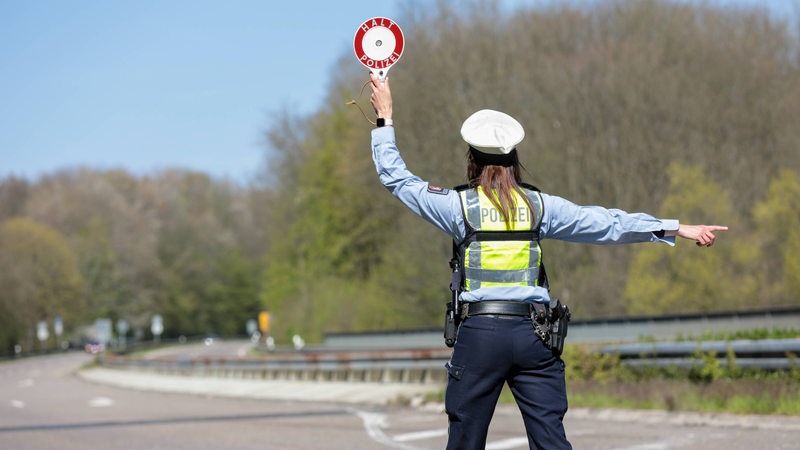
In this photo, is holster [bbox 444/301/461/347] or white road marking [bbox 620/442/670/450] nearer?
holster [bbox 444/301/461/347]

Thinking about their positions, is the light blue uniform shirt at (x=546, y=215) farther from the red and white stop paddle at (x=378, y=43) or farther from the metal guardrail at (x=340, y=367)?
the metal guardrail at (x=340, y=367)

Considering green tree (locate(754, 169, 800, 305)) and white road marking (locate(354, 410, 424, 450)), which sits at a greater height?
green tree (locate(754, 169, 800, 305))

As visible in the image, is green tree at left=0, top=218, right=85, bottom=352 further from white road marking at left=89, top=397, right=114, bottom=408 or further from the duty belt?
the duty belt

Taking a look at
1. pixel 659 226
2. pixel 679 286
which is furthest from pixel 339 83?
pixel 659 226

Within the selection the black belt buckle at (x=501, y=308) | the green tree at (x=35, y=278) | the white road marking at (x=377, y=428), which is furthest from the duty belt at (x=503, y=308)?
the green tree at (x=35, y=278)

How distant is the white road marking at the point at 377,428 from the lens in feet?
39.7

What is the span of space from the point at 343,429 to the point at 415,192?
8.89m

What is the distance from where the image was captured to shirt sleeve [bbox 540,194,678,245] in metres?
5.72

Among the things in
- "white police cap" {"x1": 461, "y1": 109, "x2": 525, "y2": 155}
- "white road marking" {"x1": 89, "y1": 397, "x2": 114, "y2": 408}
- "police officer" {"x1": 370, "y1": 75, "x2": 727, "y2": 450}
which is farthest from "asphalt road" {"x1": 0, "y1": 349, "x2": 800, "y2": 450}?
"white police cap" {"x1": 461, "y1": 109, "x2": 525, "y2": 155}

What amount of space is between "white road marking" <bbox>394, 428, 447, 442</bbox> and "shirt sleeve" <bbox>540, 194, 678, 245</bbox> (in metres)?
7.18

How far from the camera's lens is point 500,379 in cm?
554

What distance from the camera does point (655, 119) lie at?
45.0 meters

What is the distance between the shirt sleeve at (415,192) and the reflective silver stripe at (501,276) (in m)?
0.19

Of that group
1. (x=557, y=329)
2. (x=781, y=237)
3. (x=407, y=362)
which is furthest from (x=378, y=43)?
(x=781, y=237)
